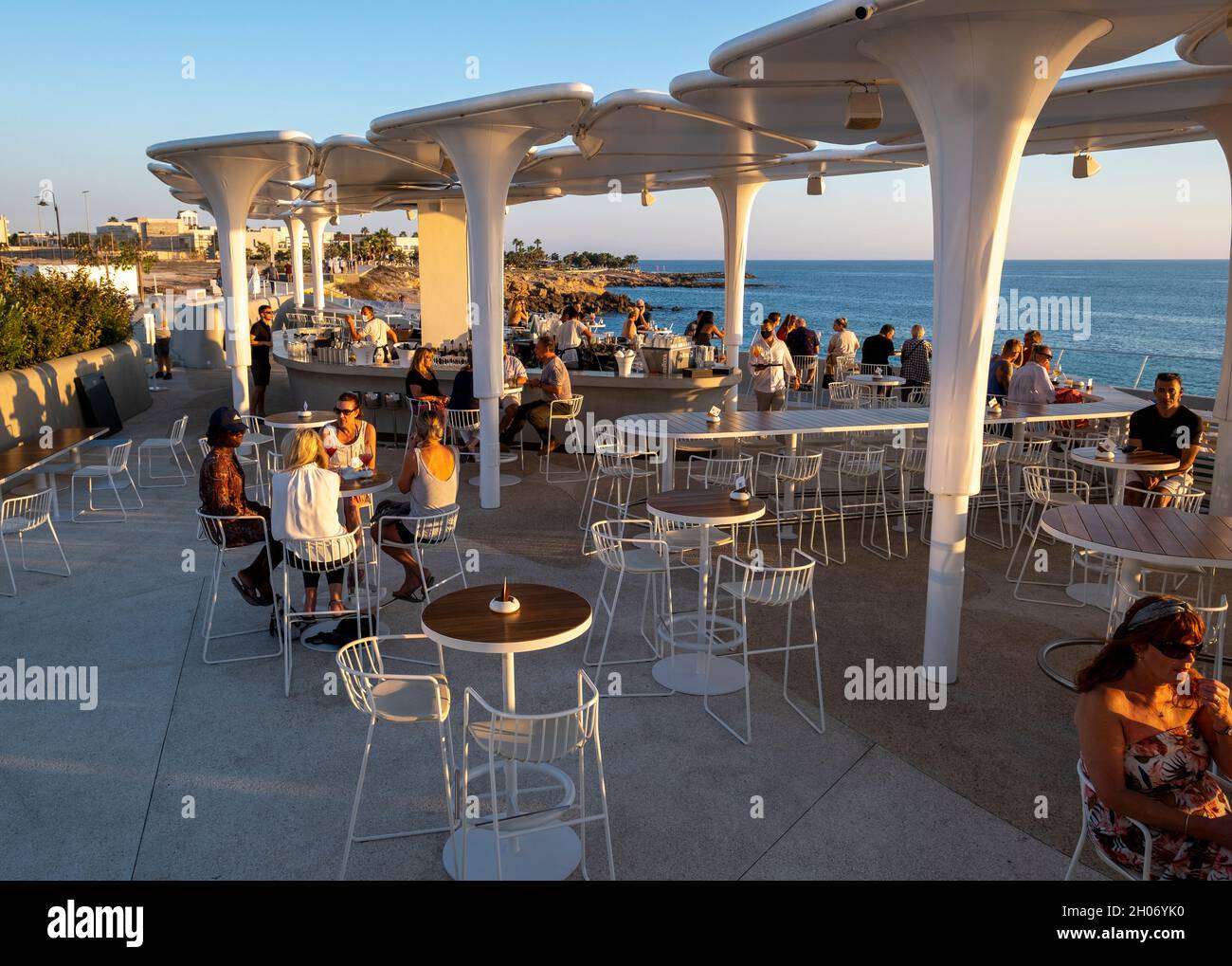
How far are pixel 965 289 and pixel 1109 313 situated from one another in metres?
76.3

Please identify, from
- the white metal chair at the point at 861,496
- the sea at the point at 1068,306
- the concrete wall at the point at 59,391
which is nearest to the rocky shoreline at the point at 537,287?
the sea at the point at 1068,306

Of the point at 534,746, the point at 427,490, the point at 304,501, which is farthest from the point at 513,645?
the point at 427,490

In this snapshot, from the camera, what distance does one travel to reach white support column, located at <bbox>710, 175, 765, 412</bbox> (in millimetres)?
15867

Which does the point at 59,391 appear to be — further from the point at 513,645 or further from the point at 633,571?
the point at 513,645

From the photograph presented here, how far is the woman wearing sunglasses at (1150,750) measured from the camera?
292 cm

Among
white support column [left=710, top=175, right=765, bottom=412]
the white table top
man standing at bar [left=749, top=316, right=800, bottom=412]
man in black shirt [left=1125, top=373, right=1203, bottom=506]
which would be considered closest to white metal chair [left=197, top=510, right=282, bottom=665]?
the white table top

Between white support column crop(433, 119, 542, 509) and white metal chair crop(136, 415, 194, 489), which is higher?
white support column crop(433, 119, 542, 509)

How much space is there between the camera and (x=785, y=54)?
5234mm

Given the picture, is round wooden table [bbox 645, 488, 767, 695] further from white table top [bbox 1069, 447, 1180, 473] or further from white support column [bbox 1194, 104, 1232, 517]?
white support column [bbox 1194, 104, 1232, 517]

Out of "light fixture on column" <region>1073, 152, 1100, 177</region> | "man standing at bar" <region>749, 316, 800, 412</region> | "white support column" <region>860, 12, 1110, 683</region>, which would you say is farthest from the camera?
"man standing at bar" <region>749, 316, 800, 412</region>

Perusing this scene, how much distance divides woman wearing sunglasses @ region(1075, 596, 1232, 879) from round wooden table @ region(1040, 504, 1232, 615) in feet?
6.01

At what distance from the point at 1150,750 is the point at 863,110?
Answer: 13.9ft
